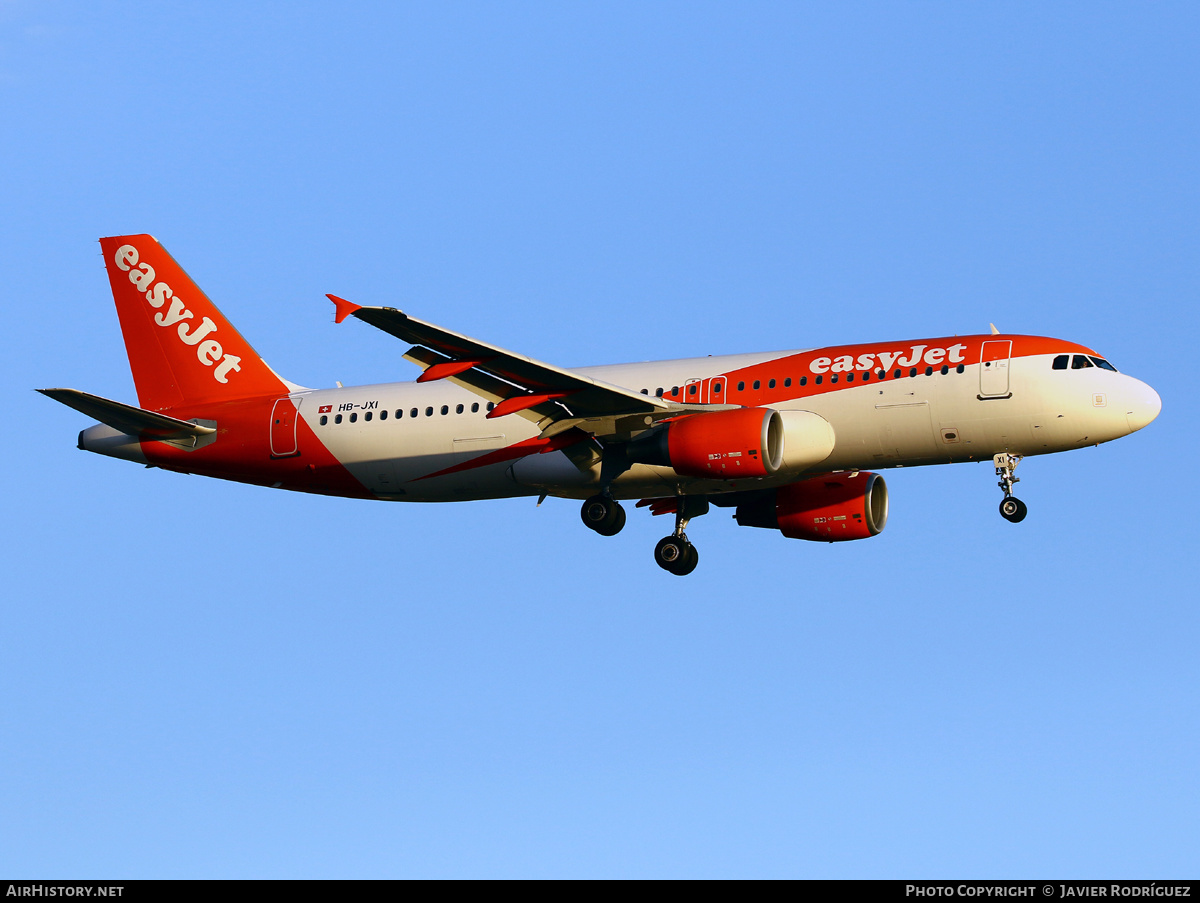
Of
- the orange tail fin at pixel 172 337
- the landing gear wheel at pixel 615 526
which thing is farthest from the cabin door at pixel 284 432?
the landing gear wheel at pixel 615 526

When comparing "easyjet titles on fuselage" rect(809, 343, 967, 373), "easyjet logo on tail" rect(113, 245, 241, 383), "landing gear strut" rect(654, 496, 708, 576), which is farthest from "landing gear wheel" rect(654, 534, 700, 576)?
"easyjet logo on tail" rect(113, 245, 241, 383)

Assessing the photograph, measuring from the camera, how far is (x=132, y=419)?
42.9m

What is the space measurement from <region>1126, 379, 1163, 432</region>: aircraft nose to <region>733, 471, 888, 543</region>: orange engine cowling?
792cm

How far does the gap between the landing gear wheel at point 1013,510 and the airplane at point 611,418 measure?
2.1 inches

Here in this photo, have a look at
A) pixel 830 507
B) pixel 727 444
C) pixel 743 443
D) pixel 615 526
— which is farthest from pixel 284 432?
pixel 830 507

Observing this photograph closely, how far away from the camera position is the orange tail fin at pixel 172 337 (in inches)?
1804

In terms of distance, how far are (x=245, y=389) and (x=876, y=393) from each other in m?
17.9

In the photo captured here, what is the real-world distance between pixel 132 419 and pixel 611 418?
13.0 metres

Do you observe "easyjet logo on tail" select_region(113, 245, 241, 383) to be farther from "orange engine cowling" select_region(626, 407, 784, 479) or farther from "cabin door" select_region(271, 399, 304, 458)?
"orange engine cowling" select_region(626, 407, 784, 479)

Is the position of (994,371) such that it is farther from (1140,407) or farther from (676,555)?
(676,555)

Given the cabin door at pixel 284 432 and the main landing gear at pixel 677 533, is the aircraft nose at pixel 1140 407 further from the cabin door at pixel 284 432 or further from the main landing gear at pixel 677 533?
the cabin door at pixel 284 432

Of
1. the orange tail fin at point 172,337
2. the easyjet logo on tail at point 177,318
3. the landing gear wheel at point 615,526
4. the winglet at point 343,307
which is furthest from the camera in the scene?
the easyjet logo on tail at point 177,318

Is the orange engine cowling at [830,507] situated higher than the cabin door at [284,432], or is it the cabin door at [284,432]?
the cabin door at [284,432]
